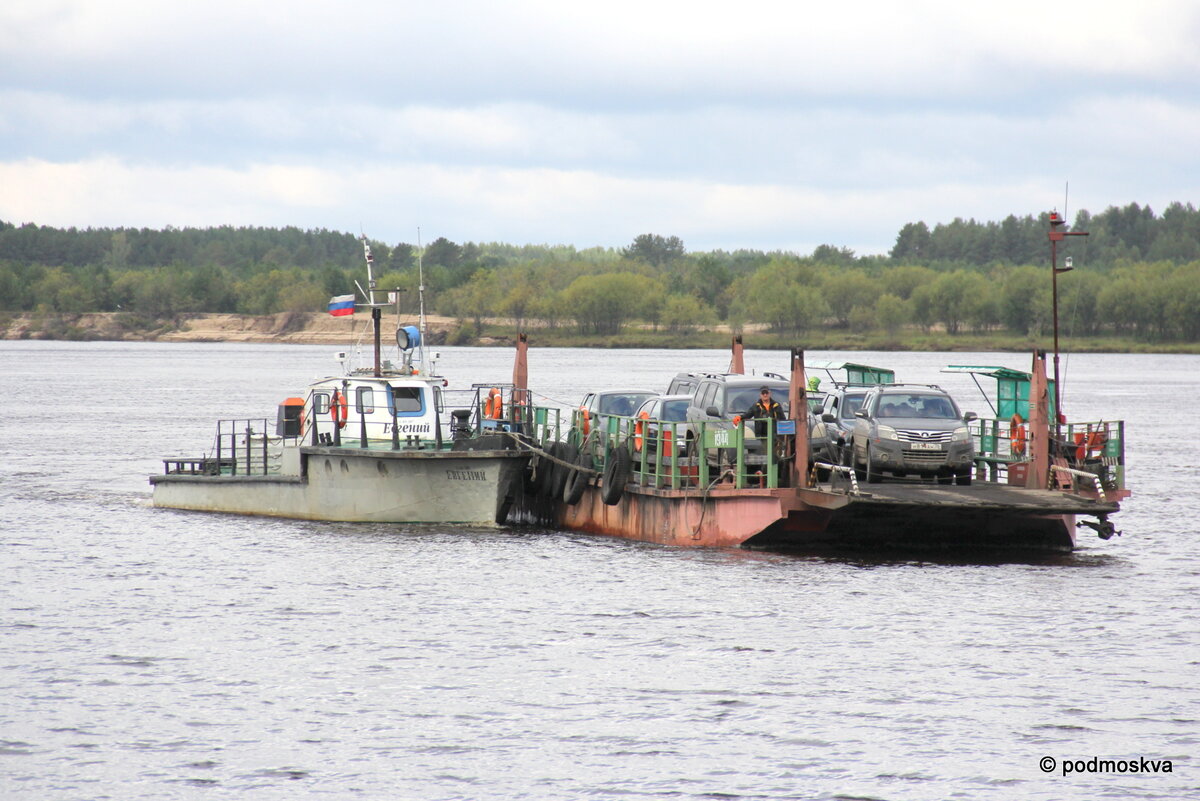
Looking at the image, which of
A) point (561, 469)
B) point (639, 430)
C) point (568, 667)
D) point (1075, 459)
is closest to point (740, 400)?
point (639, 430)

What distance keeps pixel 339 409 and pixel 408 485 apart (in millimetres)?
2772

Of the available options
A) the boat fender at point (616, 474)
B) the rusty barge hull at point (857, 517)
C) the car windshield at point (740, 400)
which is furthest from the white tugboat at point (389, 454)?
the car windshield at point (740, 400)

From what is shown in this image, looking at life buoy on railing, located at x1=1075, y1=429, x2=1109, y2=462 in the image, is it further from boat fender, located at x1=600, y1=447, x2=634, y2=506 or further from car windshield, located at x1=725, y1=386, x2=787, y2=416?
boat fender, located at x1=600, y1=447, x2=634, y2=506

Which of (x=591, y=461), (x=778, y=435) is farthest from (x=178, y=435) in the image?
(x=778, y=435)

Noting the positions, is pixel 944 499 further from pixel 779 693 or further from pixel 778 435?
pixel 779 693

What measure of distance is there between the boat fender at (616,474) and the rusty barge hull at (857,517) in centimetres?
27

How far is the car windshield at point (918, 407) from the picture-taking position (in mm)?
26125

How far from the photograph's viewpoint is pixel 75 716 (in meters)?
17.7

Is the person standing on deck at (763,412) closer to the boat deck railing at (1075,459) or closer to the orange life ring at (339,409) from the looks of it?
the boat deck railing at (1075,459)

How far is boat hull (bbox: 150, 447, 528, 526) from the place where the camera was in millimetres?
29484

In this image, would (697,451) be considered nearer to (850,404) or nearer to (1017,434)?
(850,404)

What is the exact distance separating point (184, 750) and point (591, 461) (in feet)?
46.2

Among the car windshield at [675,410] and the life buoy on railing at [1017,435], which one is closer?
the life buoy on railing at [1017,435]

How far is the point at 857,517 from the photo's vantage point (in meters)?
25.2
